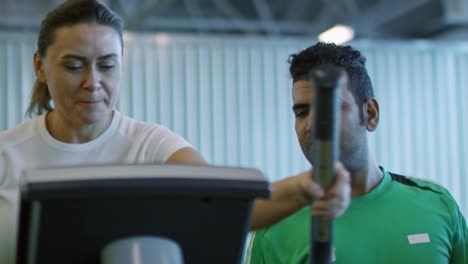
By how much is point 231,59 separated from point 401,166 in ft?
4.03

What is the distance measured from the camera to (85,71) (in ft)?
5.23

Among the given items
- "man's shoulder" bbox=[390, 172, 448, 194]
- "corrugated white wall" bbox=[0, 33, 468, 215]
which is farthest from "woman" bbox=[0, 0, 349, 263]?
"corrugated white wall" bbox=[0, 33, 468, 215]

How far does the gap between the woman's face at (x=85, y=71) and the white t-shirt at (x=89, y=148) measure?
0.18 feet

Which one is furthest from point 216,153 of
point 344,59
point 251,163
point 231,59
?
point 344,59

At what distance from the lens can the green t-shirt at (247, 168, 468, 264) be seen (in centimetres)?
197

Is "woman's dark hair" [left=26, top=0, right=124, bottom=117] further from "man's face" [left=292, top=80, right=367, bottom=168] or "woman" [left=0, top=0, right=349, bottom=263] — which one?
"man's face" [left=292, top=80, right=367, bottom=168]

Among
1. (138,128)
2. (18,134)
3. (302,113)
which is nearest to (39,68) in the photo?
(18,134)

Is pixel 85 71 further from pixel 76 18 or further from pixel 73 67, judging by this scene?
pixel 76 18

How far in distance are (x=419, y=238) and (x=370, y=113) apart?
0.35m

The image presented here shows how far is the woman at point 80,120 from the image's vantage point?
1.60m

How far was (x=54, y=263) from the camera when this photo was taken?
1.08 metres

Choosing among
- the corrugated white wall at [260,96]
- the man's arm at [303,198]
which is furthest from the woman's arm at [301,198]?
the corrugated white wall at [260,96]

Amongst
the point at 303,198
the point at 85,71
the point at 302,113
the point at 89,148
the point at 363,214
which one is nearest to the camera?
the point at 303,198

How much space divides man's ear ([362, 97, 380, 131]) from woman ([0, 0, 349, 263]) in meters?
0.63
